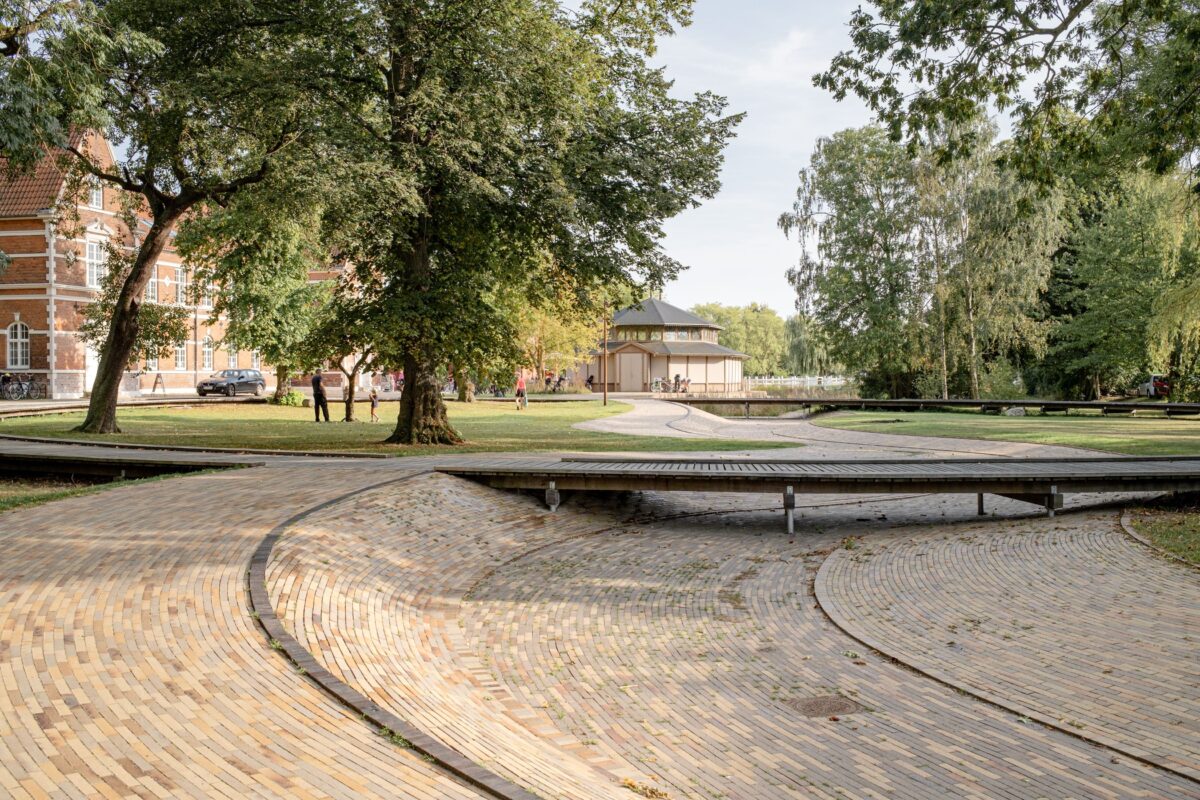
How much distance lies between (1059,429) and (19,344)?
45.7m

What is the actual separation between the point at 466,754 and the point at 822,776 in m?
2.50

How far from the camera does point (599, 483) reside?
1606 centimetres

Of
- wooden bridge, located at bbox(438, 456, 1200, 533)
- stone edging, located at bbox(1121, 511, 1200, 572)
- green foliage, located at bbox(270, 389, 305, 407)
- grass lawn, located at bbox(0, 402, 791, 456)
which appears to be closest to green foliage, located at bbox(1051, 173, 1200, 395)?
grass lawn, located at bbox(0, 402, 791, 456)

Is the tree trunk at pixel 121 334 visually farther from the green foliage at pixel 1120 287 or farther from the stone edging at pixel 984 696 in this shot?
the green foliage at pixel 1120 287

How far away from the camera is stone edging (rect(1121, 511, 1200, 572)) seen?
38.0ft

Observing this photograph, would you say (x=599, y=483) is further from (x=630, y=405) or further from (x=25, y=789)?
(x=630, y=405)

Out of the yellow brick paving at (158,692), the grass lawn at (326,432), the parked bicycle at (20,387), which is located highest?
the parked bicycle at (20,387)

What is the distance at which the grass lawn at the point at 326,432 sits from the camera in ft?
75.3

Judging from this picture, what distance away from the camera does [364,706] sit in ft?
19.9

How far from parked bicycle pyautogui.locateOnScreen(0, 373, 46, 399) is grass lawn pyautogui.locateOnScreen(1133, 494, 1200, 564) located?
150 ft

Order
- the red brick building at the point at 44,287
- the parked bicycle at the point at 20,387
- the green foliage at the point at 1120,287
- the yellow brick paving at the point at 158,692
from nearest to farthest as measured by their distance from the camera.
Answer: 1. the yellow brick paving at the point at 158,692
2. the green foliage at the point at 1120,287
3. the parked bicycle at the point at 20,387
4. the red brick building at the point at 44,287

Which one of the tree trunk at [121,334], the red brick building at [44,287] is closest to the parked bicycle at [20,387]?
the red brick building at [44,287]

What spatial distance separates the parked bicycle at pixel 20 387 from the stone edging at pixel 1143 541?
45.4 meters

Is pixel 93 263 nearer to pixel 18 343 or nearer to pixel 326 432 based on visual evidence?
pixel 18 343
